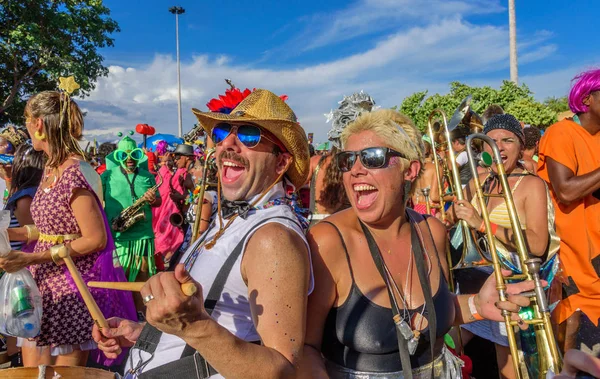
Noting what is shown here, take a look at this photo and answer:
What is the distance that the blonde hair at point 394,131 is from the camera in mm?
2049

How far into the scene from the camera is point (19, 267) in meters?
2.62

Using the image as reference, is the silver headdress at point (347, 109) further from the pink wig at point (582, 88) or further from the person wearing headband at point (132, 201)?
the person wearing headband at point (132, 201)

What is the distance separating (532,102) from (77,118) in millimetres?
22083

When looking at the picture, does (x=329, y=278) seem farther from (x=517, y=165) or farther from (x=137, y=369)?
(x=517, y=165)

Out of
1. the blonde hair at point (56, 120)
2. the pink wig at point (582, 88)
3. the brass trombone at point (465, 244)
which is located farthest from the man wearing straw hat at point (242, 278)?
the pink wig at point (582, 88)

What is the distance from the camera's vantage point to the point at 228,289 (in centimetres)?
155

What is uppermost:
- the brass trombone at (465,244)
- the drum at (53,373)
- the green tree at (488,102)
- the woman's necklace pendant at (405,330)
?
the green tree at (488,102)

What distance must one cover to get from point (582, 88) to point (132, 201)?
16.8ft

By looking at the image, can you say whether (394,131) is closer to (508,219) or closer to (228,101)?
(228,101)

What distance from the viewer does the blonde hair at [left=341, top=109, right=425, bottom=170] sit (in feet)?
6.72

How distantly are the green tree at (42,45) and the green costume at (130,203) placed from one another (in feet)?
50.9

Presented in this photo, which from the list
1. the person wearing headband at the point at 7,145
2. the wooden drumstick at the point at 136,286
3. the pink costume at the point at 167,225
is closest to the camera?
the wooden drumstick at the point at 136,286

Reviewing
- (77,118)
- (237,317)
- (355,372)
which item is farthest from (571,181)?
(77,118)

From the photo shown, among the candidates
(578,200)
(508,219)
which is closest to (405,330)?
(508,219)
